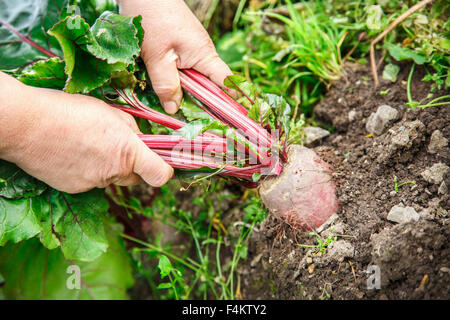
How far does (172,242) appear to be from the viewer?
2.28 metres

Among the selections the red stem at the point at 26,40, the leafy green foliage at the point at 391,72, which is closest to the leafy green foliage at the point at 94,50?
the red stem at the point at 26,40

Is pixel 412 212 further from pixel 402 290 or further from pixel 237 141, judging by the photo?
pixel 237 141

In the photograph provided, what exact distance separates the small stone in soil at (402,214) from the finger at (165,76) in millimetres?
1072

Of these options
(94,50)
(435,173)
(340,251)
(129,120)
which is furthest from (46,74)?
(435,173)

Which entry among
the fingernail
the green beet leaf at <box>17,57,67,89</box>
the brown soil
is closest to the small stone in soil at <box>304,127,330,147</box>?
the brown soil

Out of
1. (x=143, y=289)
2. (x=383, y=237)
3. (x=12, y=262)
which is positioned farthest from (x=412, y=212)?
(x=12, y=262)

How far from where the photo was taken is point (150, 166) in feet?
4.86

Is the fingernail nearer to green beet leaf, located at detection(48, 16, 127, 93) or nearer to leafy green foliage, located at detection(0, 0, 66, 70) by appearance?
green beet leaf, located at detection(48, 16, 127, 93)

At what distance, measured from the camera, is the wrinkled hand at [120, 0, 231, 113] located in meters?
1.56

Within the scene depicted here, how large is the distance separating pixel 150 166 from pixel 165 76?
427 millimetres

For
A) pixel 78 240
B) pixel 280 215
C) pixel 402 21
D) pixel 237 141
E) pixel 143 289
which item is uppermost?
pixel 402 21
